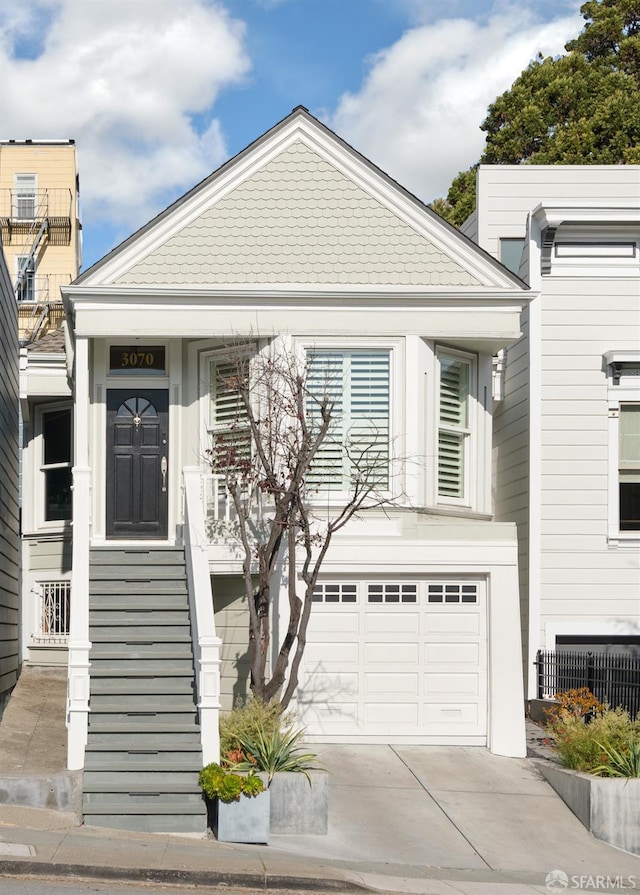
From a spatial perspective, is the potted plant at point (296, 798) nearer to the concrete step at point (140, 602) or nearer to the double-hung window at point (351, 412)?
the concrete step at point (140, 602)

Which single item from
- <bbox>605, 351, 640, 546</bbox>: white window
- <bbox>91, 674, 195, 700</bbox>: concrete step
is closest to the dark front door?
<bbox>91, 674, 195, 700</bbox>: concrete step

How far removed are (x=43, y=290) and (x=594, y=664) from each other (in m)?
29.2

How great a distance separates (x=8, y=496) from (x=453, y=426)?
6310 mm

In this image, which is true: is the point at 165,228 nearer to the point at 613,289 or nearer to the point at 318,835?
the point at 613,289

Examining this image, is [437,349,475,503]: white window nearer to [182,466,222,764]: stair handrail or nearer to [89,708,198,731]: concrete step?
[182,466,222,764]: stair handrail

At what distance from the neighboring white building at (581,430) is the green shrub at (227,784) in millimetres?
6677

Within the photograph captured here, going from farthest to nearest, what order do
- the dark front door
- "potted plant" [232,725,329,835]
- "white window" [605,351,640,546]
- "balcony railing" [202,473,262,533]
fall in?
"white window" [605,351,640,546], the dark front door, "balcony railing" [202,473,262,533], "potted plant" [232,725,329,835]

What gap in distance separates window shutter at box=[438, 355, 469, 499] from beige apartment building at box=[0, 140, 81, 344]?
26353 mm

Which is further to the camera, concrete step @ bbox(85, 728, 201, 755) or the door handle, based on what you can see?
the door handle

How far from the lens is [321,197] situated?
52.1 ft

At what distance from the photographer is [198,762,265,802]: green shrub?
10852 millimetres

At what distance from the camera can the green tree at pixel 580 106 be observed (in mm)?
28266

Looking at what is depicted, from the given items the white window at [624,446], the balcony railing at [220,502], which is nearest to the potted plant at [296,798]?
the balcony railing at [220,502]

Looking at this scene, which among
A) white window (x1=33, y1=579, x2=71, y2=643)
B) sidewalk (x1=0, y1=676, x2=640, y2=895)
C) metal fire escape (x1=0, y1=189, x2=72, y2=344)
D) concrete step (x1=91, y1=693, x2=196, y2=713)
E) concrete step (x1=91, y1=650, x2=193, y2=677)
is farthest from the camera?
metal fire escape (x1=0, y1=189, x2=72, y2=344)
